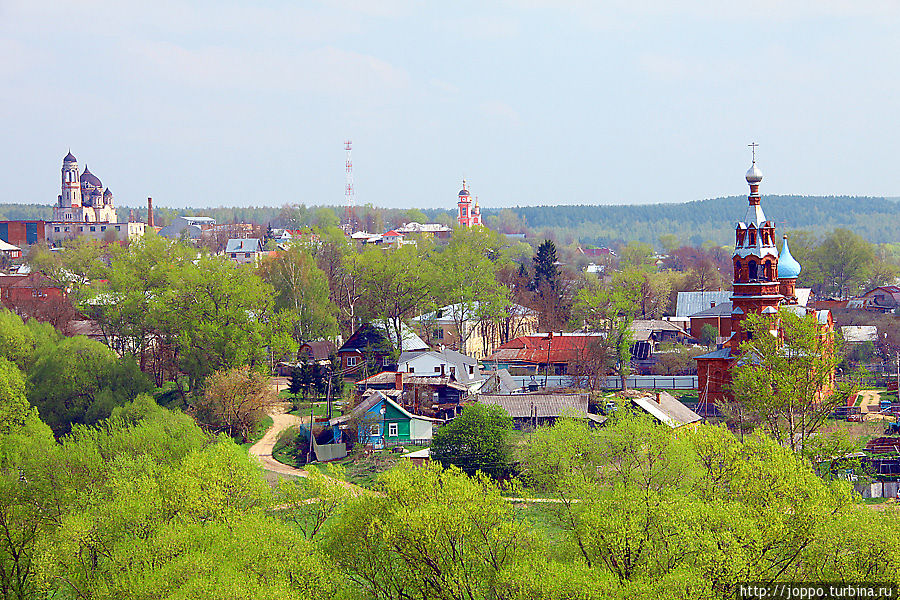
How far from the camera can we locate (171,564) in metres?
25.6

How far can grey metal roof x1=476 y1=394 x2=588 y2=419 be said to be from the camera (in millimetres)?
46969

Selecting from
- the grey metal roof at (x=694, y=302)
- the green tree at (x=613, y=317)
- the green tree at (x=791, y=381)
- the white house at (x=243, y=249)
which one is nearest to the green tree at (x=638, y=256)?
the grey metal roof at (x=694, y=302)

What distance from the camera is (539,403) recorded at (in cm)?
4788

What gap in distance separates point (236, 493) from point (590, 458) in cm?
971

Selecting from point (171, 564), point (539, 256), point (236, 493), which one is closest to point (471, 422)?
point (236, 493)

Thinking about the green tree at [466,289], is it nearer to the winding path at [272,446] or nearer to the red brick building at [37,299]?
the winding path at [272,446]

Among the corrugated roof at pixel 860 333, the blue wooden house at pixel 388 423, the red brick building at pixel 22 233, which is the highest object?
the red brick building at pixel 22 233

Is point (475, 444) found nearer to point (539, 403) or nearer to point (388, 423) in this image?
point (388, 423)

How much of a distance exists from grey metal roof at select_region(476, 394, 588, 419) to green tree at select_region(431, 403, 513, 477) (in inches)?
197

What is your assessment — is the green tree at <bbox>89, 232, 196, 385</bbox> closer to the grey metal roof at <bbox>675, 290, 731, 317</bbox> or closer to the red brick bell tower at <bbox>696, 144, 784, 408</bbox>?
the red brick bell tower at <bbox>696, 144, 784, 408</bbox>

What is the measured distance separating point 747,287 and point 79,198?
11354cm

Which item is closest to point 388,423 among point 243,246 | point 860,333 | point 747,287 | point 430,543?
point 747,287

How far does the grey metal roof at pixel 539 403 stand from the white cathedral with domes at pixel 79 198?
105m

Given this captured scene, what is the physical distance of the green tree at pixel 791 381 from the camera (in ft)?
133
